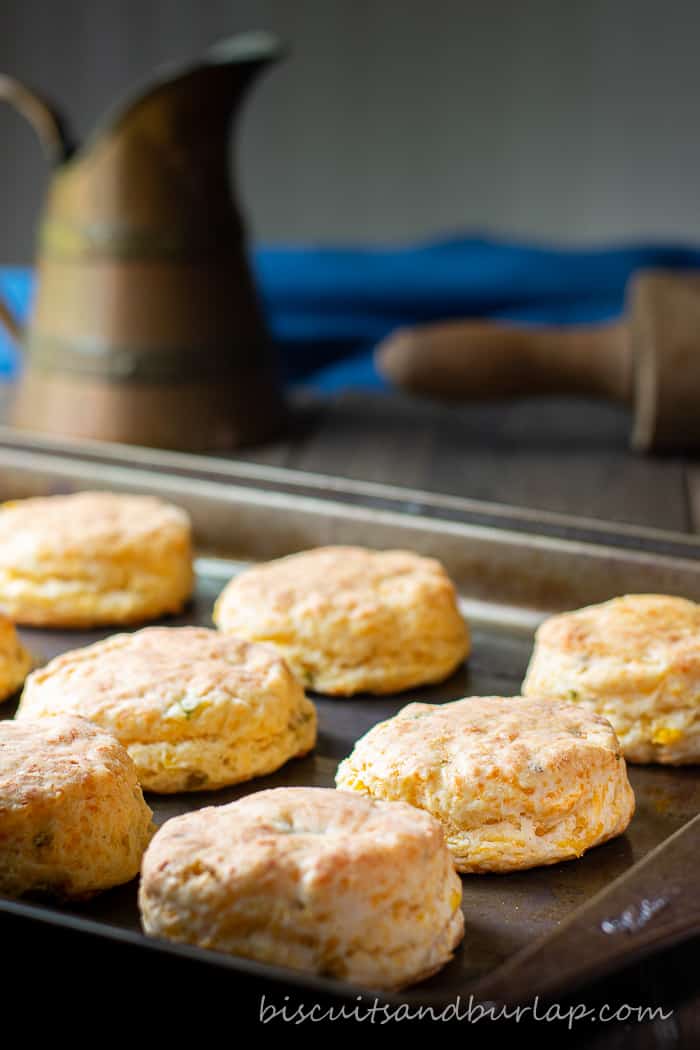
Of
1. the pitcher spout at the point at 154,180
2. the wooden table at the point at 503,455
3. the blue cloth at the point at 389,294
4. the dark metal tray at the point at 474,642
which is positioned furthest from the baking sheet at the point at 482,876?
the blue cloth at the point at 389,294

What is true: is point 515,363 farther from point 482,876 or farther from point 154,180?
point 482,876

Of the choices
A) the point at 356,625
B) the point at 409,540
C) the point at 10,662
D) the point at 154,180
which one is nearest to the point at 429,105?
the point at 154,180

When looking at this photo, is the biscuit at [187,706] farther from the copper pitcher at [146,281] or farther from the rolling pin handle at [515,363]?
the rolling pin handle at [515,363]

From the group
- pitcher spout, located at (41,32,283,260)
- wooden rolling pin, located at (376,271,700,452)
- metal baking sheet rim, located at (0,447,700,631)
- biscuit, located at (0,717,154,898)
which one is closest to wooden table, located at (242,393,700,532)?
wooden rolling pin, located at (376,271,700,452)

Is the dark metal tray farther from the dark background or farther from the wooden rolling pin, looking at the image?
the dark background

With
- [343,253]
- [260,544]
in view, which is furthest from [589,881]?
[343,253]

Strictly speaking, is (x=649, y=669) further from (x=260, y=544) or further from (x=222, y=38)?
(x=222, y=38)
